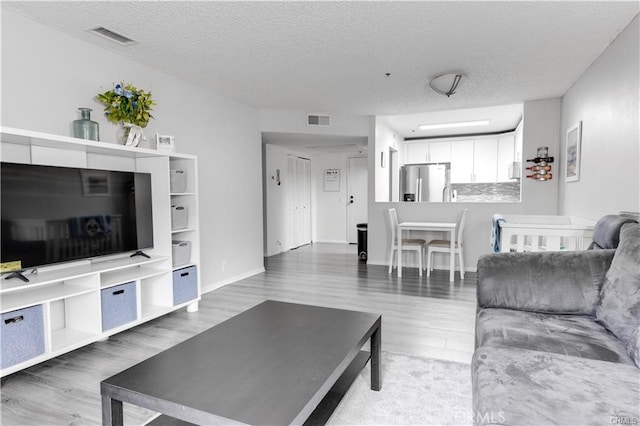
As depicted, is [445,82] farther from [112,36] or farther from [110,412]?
[110,412]

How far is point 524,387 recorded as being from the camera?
1226 mm

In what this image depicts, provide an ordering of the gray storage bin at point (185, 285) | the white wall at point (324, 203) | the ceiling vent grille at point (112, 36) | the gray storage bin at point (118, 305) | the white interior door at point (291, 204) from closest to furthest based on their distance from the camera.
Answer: the gray storage bin at point (118, 305), the ceiling vent grille at point (112, 36), the gray storage bin at point (185, 285), the white wall at point (324, 203), the white interior door at point (291, 204)

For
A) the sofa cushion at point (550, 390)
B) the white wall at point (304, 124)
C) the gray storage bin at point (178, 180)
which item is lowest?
the sofa cushion at point (550, 390)

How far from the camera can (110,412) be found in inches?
52.7

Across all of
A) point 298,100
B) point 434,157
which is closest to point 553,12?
point 298,100

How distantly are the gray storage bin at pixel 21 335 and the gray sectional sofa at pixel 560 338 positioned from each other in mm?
2410

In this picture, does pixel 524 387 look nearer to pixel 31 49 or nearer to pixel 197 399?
pixel 197 399

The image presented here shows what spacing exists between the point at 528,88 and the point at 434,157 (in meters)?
3.61

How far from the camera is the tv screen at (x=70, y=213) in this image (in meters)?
2.22

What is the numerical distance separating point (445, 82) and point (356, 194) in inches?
186

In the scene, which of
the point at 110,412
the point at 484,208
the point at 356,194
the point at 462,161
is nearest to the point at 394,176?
the point at 356,194

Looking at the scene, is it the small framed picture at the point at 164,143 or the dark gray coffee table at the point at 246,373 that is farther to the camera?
the small framed picture at the point at 164,143

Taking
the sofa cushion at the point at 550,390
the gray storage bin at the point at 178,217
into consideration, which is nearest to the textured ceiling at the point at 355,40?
the gray storage bin at the point at 178,217

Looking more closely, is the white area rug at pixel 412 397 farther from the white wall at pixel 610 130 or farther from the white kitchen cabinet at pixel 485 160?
the white kitchen cabinet at pixel 485 160
